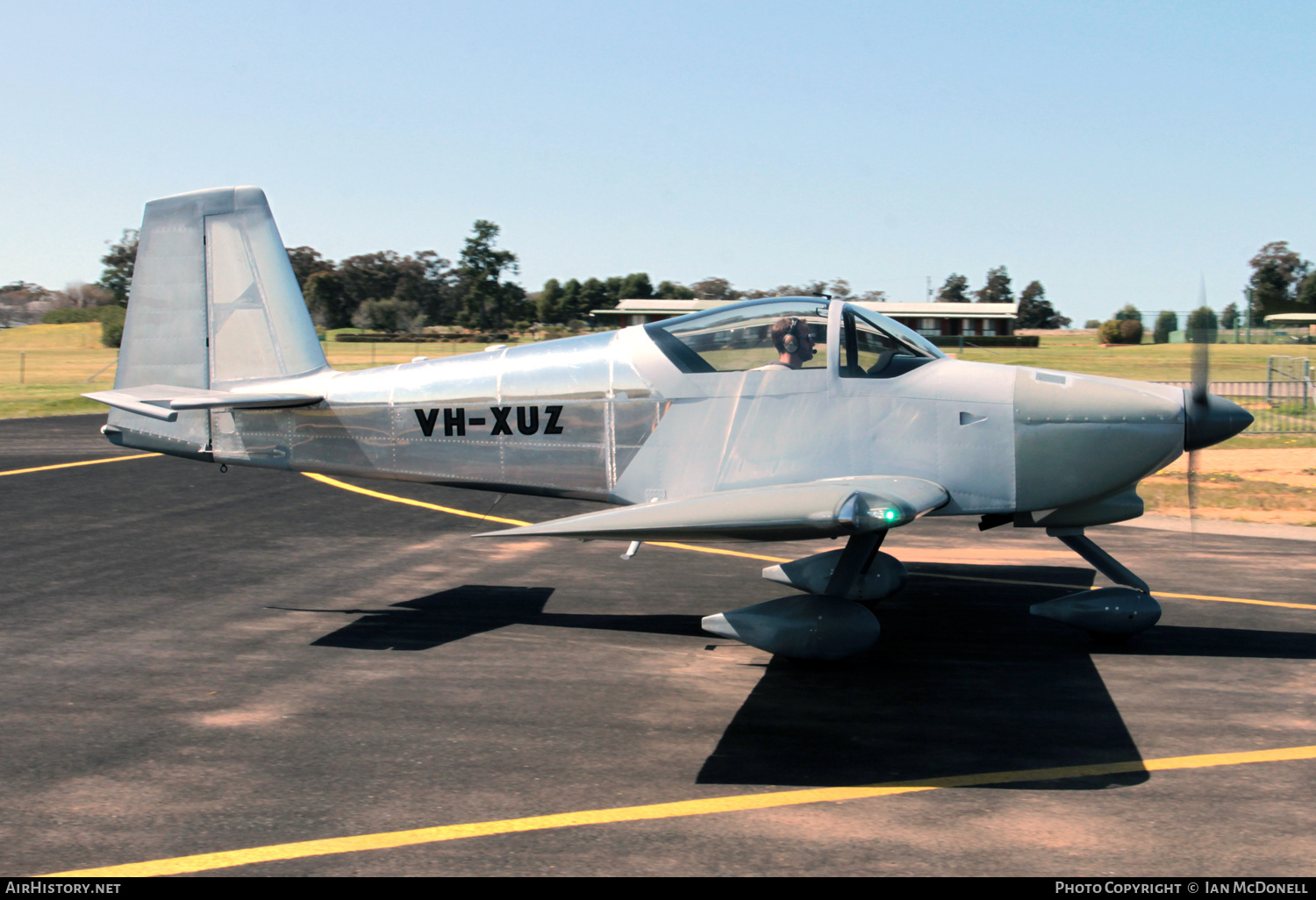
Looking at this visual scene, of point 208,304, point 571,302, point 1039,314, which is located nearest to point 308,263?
point 571,302

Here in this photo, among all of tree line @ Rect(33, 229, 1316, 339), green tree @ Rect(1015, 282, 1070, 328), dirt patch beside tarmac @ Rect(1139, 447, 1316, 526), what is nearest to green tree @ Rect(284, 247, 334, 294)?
tree line @ Rect(33, 229, 1316, 339)

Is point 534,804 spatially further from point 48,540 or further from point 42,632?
point 48,540

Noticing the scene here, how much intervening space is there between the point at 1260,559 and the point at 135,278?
1251 centimetres

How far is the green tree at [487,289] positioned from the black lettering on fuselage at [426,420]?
97.2 meters

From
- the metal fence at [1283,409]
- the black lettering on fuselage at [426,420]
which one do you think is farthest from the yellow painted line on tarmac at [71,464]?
the metal fence at [1283,409]

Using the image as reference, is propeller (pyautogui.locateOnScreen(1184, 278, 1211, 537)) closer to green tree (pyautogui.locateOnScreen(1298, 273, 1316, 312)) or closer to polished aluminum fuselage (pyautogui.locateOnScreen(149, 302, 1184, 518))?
polished aluminum fuselage (pyautogui.locateOnScreen(149, 302, 1184, 518))

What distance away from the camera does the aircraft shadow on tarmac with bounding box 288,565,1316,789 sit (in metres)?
5.54

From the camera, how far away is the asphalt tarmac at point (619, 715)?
4.56m

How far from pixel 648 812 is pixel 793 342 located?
13.4 ft

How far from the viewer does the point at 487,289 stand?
10644 centimetres

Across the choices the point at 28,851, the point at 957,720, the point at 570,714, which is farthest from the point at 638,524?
the point at 28,851

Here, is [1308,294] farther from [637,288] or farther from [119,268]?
[119,268]
